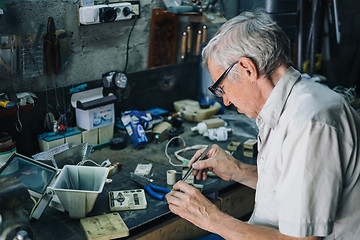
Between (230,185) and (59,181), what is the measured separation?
816 mm

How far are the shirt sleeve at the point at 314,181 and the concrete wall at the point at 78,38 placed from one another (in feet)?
4.99

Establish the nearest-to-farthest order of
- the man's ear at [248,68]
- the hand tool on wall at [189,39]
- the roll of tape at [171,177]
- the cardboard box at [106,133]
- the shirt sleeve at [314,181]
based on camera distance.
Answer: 1. the shirt sleeve at [314,181]
2. the man's ear at [248,68]
3. the roll of tape at [171,177]
4. the cardboard box at [106,133]
5. the hand tool on wall at [189,39]

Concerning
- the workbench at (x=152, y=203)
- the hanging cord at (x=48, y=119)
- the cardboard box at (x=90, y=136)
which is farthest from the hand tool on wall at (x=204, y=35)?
the hanging cord at (x=48, y=119)

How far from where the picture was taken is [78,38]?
7.73 ft

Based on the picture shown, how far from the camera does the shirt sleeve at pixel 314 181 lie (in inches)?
47.3

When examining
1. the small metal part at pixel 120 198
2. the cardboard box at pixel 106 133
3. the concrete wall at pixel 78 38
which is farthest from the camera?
the cardboard box at pixel 106 133

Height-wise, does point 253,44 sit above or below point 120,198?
above

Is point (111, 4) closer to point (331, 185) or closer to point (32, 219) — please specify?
point (32, 219)

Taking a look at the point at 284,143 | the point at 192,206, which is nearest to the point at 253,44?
the point at 284,143

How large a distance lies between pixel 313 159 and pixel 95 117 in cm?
145

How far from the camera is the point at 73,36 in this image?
2326mm

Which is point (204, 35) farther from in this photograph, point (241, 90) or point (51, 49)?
point (241, 90)

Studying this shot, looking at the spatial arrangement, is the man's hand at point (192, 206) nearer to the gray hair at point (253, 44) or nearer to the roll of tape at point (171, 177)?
the roll of tape at point (171, 177)

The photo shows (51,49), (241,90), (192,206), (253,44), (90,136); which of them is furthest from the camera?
(90,136)
